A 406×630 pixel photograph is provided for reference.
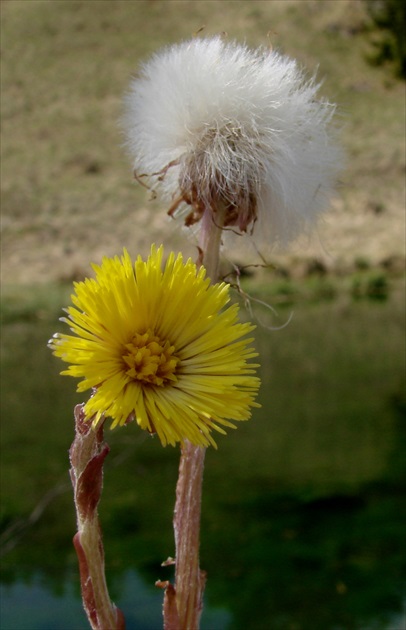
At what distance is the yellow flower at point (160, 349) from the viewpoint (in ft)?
0.78

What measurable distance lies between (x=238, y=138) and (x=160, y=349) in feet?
0.52

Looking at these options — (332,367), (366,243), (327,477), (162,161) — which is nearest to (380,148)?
Result: (366,243)

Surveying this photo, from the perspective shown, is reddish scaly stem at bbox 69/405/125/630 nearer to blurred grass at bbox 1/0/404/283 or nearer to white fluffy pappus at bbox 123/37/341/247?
white fluffy pappus at bbox 123/37/341/247

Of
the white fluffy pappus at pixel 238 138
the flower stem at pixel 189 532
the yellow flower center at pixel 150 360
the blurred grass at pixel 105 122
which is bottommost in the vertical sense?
the flower stem at pixel 189 532

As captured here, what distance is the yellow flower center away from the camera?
252mm

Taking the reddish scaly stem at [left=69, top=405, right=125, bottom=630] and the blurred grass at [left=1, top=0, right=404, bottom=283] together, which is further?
the blurred grass at [left=1, top=0, right=404, bottom=283]

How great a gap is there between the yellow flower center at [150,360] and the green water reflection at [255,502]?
A: 38.2 inches

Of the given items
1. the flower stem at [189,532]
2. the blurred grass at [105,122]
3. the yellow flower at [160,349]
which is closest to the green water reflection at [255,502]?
the flower stem at [189,532]

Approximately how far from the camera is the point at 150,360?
0.84ft

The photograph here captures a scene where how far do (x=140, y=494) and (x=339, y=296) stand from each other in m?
1.95

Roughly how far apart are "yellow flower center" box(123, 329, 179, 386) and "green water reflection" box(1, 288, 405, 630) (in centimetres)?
97

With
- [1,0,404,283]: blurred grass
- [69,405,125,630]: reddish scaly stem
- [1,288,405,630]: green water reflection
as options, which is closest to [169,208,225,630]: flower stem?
[69,405,125,630]: reddish scaly stem

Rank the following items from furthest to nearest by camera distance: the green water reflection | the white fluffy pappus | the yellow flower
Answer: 1. the green water reflection
2. the white fluffy pappus
3. the yellow flower

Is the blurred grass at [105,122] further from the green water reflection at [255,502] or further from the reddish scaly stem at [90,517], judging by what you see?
the reddish scaly stem at [90,517]
